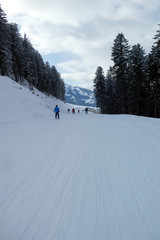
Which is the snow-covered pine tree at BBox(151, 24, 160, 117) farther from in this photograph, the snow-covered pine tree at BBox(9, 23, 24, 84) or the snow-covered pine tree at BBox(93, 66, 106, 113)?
the snow-covered pine tree at BBox(9, 23, 24, 84)

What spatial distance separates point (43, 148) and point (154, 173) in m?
3.68

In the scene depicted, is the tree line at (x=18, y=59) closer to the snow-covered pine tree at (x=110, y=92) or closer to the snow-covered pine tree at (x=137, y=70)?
the snow-covered pine tree at (x=110, y=92)

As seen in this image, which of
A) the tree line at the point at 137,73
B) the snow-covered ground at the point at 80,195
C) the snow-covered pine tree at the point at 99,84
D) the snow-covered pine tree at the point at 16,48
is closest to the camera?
the snow-covered ground at the point at 80,195

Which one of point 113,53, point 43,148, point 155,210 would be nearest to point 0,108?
point 43,148

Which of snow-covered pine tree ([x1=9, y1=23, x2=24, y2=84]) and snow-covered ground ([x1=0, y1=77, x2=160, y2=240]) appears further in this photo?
snow-covered pine tree ([x1=9, y1=23, x2=24, y2=84])

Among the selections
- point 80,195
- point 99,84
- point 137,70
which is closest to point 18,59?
point 99,84

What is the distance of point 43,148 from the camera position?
15.7 feet

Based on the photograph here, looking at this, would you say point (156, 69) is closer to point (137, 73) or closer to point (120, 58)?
point (137, 73)

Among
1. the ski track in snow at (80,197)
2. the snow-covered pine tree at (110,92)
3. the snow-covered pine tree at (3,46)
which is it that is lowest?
the ski track in snow at (80,197)

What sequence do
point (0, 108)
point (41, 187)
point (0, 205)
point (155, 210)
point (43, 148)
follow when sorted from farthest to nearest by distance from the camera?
point (0, 108) < point (43, 148) < point (41, 187) < point (0, 205) < point (155, 210)

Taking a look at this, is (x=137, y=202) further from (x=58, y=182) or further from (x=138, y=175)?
(x=58, y=182)

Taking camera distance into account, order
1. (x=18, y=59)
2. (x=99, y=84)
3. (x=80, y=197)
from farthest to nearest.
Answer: (x=99, y=84) → (x=18, y=59) → (x=80, y=197)

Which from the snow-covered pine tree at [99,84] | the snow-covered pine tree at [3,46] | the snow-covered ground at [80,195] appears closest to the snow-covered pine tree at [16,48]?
the snow-covered pine tree at [3,46]

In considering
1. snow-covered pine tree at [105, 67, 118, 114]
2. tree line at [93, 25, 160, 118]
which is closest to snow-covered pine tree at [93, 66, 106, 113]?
snow-covered pine tree at [105, 67, 118, 114]
